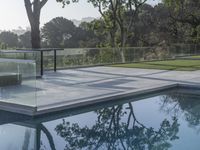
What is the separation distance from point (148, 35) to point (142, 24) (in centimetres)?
142

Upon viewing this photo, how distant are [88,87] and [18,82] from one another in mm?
2763

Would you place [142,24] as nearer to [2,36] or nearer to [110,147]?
[2,36]

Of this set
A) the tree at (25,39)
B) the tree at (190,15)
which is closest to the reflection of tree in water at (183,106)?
the tree at (190,15)

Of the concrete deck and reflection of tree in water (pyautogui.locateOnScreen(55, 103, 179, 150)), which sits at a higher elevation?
the concrete deck

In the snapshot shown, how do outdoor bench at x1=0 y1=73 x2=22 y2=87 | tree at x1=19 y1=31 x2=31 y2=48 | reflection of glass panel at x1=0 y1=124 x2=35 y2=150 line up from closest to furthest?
reflection of glass panel at x1=0 y1=124 x2=35 y2=150 → outdoor bench at x1=0 y1=73 x2=22 y2=87 → tree at x1=19 y1=31 x2=31 y2=48

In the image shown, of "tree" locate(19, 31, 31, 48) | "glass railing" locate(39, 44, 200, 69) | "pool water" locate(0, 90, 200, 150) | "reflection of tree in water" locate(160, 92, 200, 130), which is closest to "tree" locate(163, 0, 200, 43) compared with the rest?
"glass railing" locate(39, 44, 200, 69)

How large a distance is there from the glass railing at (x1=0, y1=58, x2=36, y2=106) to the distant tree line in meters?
17.1

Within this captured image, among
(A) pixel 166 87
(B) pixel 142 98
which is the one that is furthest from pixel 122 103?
(A) pixel 166 87

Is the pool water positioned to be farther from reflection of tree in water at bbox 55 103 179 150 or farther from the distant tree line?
the distant tree line

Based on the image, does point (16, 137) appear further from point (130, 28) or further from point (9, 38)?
point (9, 38)

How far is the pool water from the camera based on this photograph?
18.7 feet

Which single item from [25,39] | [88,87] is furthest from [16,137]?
[25,39]

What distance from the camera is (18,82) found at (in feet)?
23.9

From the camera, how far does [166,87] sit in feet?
33.6
